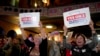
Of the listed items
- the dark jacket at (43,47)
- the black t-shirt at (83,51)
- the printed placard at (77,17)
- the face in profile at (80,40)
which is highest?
the printed placard at (77,17)

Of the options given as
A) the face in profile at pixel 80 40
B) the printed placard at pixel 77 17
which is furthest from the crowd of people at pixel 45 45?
the printed placard at pixel 77 17

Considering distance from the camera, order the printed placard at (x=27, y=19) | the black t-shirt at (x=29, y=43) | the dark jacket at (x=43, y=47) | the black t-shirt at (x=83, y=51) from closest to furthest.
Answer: the black t-shirt at (x=83, y=51)
the dark jacket at (x=43, y=47)
the black t-shirt at (x=29, y=43)
the printed placard at (x=27, y=19)

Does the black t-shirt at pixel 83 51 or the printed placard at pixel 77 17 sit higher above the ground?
the printed placard at pixel 77 17

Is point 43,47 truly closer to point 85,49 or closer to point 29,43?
point 29,43

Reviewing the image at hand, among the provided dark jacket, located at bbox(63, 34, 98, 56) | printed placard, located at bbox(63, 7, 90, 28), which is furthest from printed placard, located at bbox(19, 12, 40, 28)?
dark jacket, located at bbox(63, 34, 98, 56)

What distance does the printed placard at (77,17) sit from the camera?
3.44 m

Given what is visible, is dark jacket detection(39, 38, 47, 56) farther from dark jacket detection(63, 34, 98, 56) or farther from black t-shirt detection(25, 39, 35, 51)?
dark jacket detection(63, 34, 98, 56)

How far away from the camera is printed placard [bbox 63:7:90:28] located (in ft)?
11.3

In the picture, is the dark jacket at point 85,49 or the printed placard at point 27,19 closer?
the dark jacket at point 85,49

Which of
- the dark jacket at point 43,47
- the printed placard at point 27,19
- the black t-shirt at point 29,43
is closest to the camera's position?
the dark jacket at point 43,47

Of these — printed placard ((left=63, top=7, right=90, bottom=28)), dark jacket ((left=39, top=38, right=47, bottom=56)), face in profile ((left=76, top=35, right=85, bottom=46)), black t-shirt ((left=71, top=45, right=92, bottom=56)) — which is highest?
printed placard ((left=63, top=7, right=90, bottom=28))

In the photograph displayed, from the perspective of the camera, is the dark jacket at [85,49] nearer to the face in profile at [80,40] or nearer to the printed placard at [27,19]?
the face in profile at [80,40]

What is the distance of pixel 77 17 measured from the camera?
358 centimetres

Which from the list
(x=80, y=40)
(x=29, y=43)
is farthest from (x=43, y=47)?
(x=80, y=40)
